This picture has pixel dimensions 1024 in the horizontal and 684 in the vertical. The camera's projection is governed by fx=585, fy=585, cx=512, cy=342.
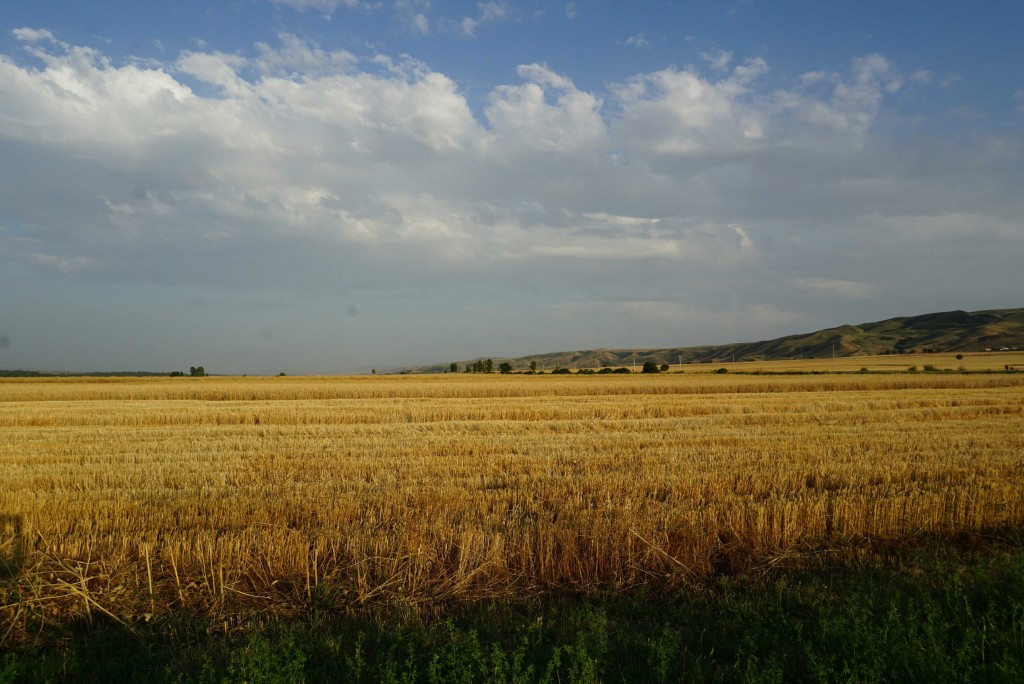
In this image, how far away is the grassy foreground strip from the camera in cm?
442

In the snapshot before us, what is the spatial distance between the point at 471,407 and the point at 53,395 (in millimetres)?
33678

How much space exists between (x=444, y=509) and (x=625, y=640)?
4.12m

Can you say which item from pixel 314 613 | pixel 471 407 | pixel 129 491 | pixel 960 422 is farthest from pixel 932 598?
pixel 471 407

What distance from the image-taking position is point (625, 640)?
515 cm

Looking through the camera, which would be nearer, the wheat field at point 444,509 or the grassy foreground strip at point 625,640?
the grassy foreground strip at point 625,640

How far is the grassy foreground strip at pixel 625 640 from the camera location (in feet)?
14.5

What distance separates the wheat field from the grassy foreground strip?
16.7 inches

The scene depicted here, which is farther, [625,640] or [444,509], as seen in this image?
[444,509]

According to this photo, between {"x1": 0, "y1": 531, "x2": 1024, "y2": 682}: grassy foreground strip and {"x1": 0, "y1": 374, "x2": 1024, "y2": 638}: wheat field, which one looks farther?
{"x1": 0, "y1": 374, "x2": 1024, "y2": 638}: wheat field

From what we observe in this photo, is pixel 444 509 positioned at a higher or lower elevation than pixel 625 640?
higher

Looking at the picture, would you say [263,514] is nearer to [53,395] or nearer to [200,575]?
[200,575]

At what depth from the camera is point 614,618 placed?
580cm

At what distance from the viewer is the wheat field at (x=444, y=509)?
647 cm

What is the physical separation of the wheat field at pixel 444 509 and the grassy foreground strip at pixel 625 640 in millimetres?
425
